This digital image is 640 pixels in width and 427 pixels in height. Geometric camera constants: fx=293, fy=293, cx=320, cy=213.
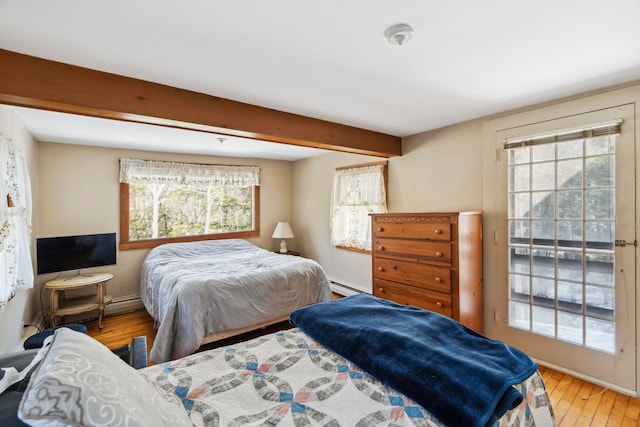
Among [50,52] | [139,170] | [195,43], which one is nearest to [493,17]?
[195,43]

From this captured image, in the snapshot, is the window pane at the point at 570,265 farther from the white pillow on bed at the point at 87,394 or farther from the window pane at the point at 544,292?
the white pillow on bed at the point at 87,394

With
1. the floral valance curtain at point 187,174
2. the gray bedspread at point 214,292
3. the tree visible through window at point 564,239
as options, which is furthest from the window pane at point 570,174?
the floral valance curtain at point 187,174

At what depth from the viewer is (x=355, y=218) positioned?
427cm

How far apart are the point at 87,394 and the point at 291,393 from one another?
696 mm

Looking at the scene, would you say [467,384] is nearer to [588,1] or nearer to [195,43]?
[588,1]

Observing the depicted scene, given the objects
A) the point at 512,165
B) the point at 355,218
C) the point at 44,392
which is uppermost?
the point at 512,165

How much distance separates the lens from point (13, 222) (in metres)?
2.21

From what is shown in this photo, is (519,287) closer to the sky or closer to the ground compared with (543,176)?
closer to the ground

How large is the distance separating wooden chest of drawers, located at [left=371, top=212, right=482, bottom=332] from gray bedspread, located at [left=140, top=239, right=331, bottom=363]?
2.92 ft

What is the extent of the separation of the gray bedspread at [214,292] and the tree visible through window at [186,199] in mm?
514

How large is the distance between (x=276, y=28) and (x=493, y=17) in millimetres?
1015

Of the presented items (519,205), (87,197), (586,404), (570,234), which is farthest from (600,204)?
(87,197)

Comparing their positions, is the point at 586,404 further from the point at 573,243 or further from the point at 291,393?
the point at 291,393

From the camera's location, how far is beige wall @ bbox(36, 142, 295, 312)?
11.8ft
